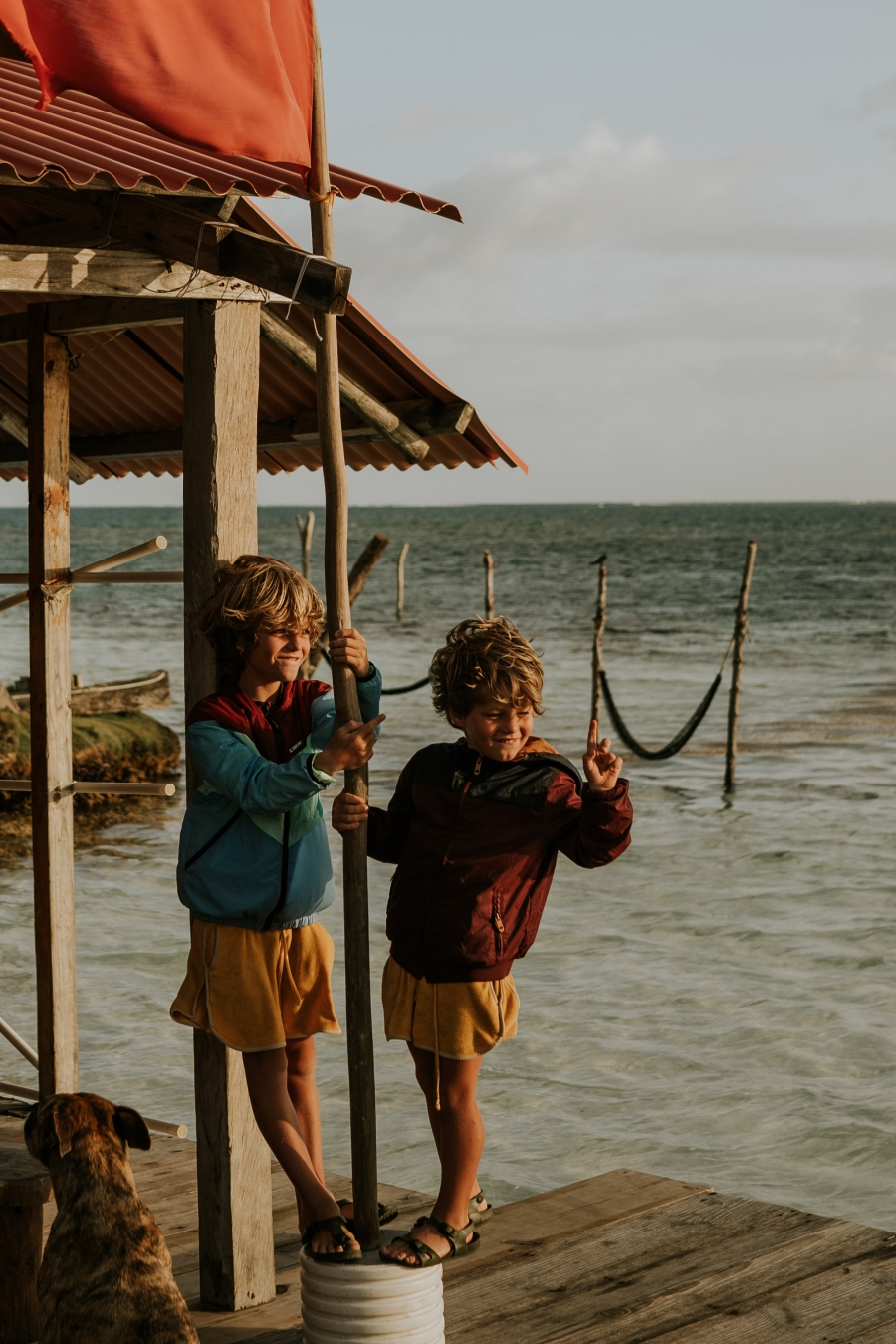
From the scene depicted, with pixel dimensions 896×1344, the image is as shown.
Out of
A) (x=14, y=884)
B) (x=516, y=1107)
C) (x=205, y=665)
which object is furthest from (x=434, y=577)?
(x=205, y=665)

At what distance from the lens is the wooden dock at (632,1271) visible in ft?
11.4

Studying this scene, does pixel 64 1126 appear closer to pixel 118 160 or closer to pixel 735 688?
pixel 118 160

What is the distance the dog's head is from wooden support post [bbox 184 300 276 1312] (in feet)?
1.49

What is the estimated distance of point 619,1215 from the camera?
4211 mm

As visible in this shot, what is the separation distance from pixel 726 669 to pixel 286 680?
2502 centimetres

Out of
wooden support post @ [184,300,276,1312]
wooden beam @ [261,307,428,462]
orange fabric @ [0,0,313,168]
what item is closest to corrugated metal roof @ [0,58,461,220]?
orange fabric @ [0,0,313,168]

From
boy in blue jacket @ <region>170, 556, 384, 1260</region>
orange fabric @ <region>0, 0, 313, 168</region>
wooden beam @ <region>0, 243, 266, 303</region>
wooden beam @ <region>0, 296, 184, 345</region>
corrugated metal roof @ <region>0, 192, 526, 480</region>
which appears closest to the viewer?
orange fabric @ <region>0, 0, 313, 168</region>

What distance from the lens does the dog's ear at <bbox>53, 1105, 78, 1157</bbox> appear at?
2904mm

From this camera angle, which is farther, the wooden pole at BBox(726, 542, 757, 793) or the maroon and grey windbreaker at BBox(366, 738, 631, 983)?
the wooden pole at BBox(726, 542, 757, 793)

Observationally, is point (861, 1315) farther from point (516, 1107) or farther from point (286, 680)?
point (516, 1107)

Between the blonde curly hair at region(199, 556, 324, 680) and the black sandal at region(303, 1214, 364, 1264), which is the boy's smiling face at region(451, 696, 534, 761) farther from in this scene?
the black sandal at region(303, 1214, 364, 1264)

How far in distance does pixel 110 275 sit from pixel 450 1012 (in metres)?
1.95

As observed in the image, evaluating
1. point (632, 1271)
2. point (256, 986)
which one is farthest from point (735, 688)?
point (256, 986)

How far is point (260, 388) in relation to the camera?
15.3 feet
